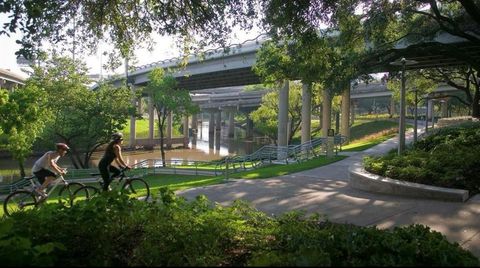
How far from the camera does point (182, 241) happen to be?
4.42 metres

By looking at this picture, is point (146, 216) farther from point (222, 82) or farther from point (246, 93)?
point (246, 93)

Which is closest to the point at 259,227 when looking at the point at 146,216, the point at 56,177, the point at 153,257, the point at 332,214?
the point at 146,216

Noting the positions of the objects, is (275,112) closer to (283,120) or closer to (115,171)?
(283,120)

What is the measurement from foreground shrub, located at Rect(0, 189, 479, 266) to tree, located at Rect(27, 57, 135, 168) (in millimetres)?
29107

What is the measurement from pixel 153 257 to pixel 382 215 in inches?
226

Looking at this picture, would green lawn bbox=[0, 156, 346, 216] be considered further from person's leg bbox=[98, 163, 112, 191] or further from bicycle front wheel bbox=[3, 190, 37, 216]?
bicycle front wheel bbox=[3, 190, 37, 216]

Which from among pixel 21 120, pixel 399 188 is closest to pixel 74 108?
pixel 21 120

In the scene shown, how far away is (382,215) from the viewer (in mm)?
8469

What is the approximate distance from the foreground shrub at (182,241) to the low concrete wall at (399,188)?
209 inches

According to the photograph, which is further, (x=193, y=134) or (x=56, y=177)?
(x=193, y=134)

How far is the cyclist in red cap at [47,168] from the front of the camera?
10.3 metres

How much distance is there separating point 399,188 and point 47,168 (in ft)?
26.7

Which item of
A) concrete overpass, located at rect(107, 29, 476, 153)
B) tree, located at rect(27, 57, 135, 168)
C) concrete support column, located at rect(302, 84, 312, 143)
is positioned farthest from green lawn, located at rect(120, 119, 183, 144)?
concrete support column, located at rect(302, 84, 312, 143)

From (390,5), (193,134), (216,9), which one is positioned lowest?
(193,134)
